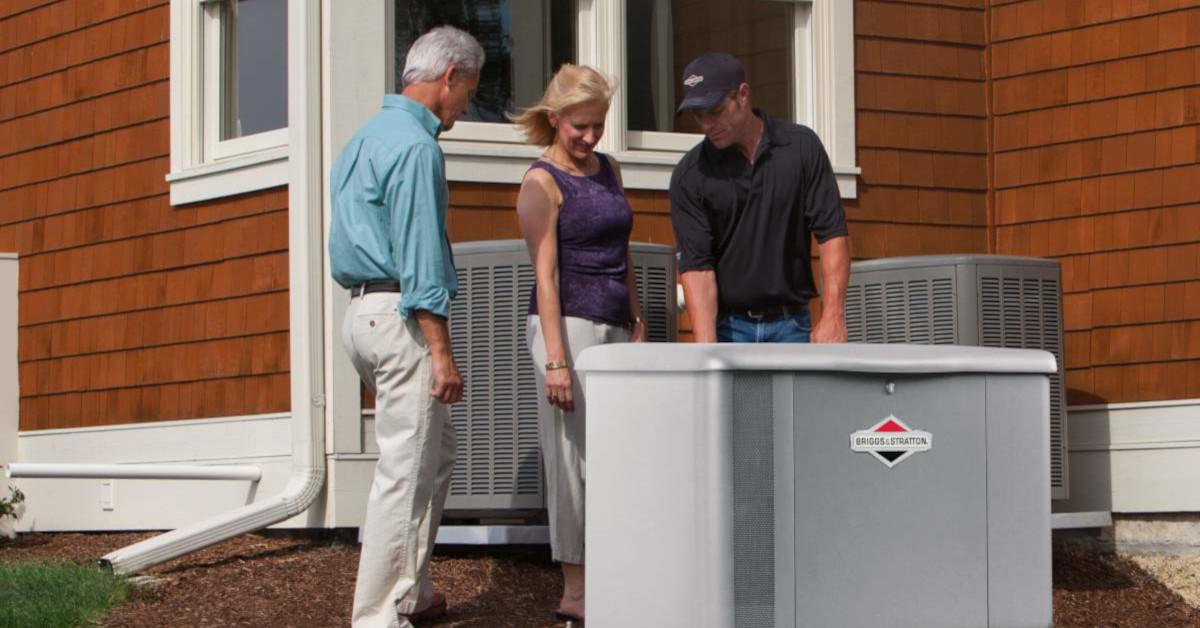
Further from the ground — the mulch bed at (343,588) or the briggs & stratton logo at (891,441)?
the briggs & stratton logo at (891,441)

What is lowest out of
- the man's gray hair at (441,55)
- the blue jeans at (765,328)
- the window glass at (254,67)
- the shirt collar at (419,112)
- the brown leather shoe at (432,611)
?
the brown leather shoe at (432,611)

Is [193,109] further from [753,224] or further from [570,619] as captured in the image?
[753,224]

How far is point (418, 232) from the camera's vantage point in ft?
15.0

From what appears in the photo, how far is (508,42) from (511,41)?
0.5 inches

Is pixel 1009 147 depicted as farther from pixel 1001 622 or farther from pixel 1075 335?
pixel 1001 622

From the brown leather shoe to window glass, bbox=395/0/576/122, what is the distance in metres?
2.41

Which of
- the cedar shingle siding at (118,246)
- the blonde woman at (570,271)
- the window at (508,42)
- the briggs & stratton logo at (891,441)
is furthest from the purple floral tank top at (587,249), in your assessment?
the cedar shingle siding at (118,246)

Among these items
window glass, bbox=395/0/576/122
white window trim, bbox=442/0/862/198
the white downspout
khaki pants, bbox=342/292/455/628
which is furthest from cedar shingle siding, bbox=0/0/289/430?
khaki pants, bbox=342/292/455/628

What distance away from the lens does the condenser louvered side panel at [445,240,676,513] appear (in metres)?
6.23

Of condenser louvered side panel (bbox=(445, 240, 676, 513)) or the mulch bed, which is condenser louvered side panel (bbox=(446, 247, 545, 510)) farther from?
the mulch bed

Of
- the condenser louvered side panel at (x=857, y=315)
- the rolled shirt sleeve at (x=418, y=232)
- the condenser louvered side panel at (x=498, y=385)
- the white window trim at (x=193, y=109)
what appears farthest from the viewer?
the white window trim at (x=193, y=109)

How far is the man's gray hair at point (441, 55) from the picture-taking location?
484cm

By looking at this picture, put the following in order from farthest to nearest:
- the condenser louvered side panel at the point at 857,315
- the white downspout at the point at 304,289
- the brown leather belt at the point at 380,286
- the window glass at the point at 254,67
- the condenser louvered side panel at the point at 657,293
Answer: the window glass at the point at 254,67
the condenser louvered side panel at the point at 857,315
the white downspout at the point at 304,289
the condenser louvered side panel at the point at 657,293
the brown leather belt at the point at 380,286

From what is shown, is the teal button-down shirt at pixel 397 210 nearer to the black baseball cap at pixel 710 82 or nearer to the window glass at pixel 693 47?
the black baseball cap at pixel 710 82
